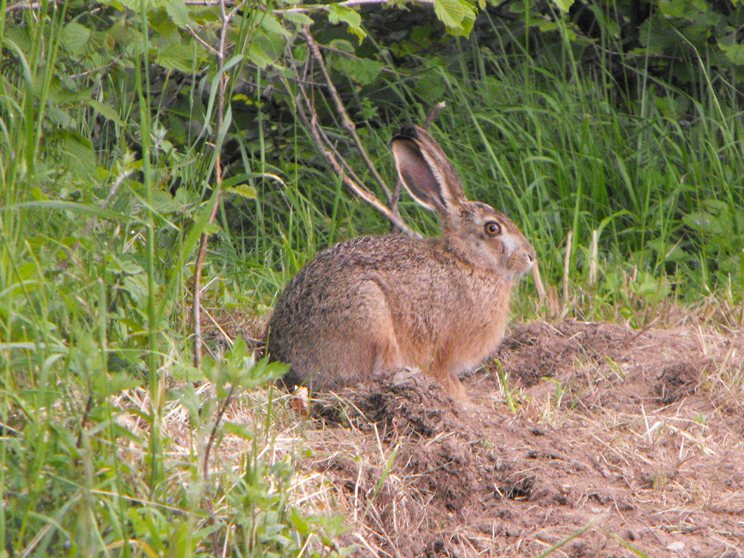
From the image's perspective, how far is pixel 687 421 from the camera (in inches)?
161

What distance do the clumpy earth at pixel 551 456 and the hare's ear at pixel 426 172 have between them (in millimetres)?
757

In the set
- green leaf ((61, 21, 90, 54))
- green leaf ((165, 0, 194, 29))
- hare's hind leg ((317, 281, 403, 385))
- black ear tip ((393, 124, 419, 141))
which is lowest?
hare's hind leg ((317, 281, 403, 385))

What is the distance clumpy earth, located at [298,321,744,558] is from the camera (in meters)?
3.19

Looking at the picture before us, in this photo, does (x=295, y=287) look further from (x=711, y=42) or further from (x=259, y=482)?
(x=711, y=42)

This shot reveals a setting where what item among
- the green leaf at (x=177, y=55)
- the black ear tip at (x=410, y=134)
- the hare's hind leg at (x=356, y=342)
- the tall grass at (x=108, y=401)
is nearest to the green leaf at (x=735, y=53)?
the black ear tip at (x=410, y=134)

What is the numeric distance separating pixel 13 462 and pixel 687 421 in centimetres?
247

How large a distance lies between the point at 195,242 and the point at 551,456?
133 centimetres

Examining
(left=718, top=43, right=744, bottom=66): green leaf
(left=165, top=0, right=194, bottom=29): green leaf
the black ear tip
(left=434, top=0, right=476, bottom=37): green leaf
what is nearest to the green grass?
(left=718, top=43, right=744, bottom=66): green leaf

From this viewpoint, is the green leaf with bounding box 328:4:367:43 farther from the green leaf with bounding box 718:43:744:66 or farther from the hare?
the green leaf with bounding box 718:43:744:66

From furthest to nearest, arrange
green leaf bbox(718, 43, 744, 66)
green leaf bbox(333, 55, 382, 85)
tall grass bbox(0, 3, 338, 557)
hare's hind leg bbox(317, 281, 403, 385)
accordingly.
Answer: green leaf bbox(333, 55, 382, 85)
green leaf bbox(718, 43, 744, 66)
hare's hind leg bbox(317, 281, 403, 385)
tall grass bbox(0, 3, 338, 557)

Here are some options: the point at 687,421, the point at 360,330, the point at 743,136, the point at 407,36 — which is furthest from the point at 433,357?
the point at 407,36

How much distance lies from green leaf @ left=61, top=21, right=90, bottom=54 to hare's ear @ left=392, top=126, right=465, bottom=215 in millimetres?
1569

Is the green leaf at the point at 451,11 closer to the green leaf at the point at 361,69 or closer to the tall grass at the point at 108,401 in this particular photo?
the tall grass at the point at 108,401

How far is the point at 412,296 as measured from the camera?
177 inches
